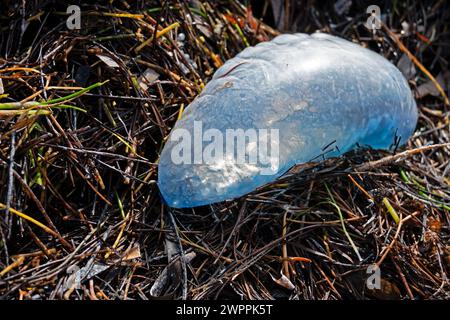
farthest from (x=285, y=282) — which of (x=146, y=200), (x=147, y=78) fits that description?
(x=147, y=78)

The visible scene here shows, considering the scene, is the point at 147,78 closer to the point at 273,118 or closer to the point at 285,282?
the point at 273,118

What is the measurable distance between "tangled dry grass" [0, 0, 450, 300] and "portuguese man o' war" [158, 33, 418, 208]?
79 mm

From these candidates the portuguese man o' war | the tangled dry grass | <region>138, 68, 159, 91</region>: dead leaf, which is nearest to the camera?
the tangled dry grass

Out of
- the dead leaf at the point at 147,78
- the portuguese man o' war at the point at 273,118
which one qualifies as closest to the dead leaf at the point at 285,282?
the portuguese man o' war at the point at 273,118

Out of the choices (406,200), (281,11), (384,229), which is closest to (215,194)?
(384,229)

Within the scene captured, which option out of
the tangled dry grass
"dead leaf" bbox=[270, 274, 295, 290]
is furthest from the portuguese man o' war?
"dead leaf" bbox=[270, 274, 295, 290]

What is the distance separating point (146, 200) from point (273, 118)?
0.44m

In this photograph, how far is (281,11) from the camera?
2.20 m

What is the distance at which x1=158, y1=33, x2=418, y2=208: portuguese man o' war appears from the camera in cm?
159

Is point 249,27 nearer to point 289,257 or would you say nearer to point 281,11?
point 281,11

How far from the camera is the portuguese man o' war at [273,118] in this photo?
5.21ft

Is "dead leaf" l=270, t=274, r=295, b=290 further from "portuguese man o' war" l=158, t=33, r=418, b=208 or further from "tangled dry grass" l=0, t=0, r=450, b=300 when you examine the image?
"portuguese man o' war" l=158, t=33, r=418, b=208

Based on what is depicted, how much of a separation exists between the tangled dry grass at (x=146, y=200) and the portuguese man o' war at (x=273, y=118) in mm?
79

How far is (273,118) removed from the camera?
1.65m
